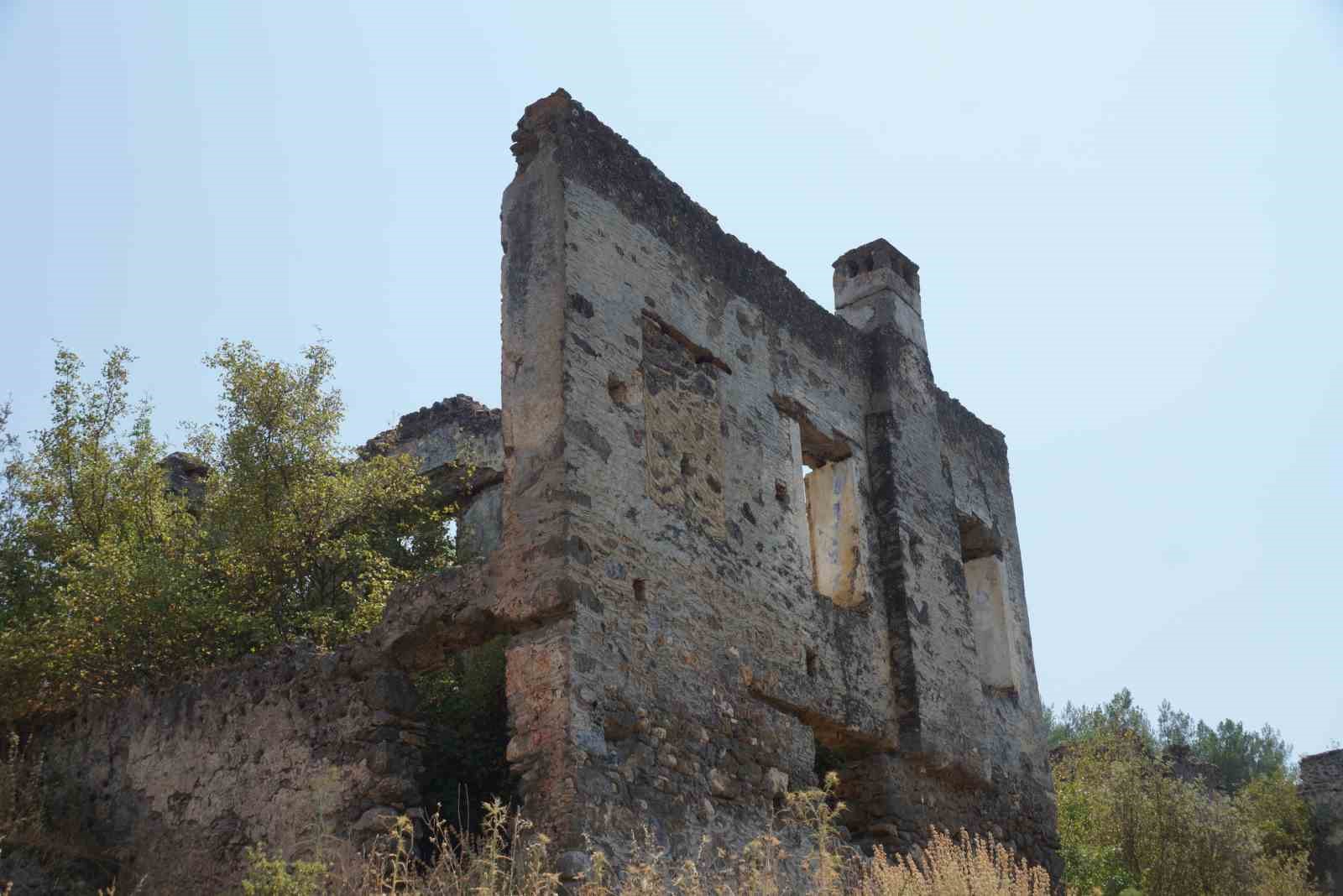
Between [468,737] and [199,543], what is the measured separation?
363cm

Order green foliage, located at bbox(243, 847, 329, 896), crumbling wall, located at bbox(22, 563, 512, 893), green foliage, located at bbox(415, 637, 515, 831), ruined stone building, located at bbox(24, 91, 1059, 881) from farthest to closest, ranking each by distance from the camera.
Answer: green foliage, located at bbox(415, 637, 515, 831) < crumbling wall, located at bbox(22, 563, 512, 893) < ruined stone building, located at bbox(24, 91, 1059, 881) < green foliage, located at bbox(243, 847, 329, 896)

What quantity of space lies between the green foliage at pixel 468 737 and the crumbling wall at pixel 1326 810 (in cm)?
1441

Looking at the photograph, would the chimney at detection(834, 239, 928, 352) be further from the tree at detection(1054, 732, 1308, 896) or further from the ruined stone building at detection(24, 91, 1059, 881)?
the tree at detection(1054, 732, 1308, 896)

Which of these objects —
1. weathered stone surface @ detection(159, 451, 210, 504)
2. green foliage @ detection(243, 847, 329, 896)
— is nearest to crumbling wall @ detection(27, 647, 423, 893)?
green foliage @ detection(243, 847, 329, 896)

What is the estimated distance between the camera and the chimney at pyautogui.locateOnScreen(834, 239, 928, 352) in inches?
498

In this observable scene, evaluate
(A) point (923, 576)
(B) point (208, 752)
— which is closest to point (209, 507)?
(B) point (208, 752)

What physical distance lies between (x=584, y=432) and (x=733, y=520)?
159 cm

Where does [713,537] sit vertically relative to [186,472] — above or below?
below

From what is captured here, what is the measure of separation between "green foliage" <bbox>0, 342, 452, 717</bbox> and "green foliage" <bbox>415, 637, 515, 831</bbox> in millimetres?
1351

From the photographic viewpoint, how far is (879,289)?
12773 mm

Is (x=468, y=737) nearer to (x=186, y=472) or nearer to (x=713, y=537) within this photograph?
(x=713, y=537)

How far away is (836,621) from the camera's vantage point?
34.2 ft

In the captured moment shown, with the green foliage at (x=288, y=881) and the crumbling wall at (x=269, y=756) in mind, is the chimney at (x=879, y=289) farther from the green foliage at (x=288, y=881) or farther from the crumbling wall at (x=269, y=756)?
the green foliage at (x=288, y=881)

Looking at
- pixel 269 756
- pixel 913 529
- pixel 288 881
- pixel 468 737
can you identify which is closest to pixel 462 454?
pixel 913 529
